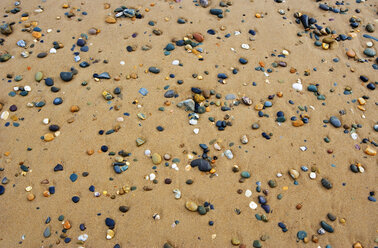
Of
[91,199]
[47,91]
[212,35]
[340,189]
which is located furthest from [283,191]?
[47,91]

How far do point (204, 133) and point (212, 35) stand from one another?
1.92m

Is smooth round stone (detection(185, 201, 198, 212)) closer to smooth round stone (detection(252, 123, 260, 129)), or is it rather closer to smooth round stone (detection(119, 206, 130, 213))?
smooth round stone (detection(119, 206, 130, 213))

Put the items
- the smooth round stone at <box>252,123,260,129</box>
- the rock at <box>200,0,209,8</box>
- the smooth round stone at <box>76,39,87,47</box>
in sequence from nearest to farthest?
the smooth round stone at <box>252,123,260,129</box>
the smooth round stone at <box>76,39,87,47</box>
the rock at <box>200,0,209,8</box>

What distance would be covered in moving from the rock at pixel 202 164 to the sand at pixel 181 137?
72 millimetres

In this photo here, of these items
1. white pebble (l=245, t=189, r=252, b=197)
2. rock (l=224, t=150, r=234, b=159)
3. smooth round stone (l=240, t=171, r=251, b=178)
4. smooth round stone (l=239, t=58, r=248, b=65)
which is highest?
smooth round stone (l=239, t=58, r=248, b=65)

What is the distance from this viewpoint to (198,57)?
15.0 feet

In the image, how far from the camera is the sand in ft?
10.6

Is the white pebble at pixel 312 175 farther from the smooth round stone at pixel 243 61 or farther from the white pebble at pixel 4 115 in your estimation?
the white pebble at pixel 4 115

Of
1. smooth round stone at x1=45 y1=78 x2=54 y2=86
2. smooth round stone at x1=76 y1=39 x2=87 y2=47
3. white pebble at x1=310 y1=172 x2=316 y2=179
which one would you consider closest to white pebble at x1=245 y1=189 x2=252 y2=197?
white pebble at x1=310 y1=172 x2=316 y2=179

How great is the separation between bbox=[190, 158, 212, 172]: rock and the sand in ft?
0.24

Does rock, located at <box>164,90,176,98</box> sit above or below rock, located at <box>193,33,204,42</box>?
below

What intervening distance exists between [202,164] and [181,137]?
47 centimetres

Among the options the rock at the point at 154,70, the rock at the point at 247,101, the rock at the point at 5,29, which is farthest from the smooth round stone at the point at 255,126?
the rock at the point at 5,29

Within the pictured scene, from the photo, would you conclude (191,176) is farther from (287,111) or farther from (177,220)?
(287,111)
